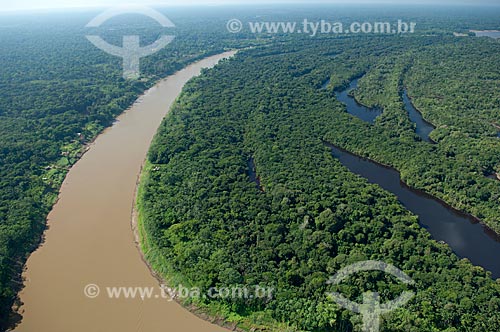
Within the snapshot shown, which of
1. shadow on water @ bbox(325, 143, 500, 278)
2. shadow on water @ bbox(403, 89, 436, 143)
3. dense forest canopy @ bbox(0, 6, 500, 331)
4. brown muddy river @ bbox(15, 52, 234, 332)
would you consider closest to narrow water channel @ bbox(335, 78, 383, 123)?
dense forest canopy @ bbox(0, 6, 500, 331)

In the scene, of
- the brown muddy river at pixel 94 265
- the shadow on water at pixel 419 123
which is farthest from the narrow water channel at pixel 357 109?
the brown muddy river at pixel 94 265

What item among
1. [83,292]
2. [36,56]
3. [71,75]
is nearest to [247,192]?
[83,292]

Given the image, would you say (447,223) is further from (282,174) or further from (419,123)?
(419,123)

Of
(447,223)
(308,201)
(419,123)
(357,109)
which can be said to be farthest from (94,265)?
(419,123)

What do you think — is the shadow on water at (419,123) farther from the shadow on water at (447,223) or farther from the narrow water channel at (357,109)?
the shadow on water at (447,223)

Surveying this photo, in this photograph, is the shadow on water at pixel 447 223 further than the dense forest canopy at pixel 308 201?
Yes

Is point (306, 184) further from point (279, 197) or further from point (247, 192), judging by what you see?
point (247, 192)
